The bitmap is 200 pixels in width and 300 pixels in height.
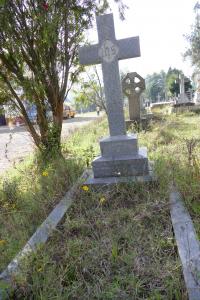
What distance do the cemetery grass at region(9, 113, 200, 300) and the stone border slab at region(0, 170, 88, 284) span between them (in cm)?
6

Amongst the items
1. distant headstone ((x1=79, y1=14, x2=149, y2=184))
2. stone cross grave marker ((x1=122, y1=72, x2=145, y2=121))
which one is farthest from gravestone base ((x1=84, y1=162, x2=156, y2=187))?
stone cross grave marker ((x1=122, y1=72, x2=145, y2=121))

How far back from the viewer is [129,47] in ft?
13.5

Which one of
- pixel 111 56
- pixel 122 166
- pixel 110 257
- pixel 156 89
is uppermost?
pixel 156 89

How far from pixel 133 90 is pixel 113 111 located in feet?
22.5

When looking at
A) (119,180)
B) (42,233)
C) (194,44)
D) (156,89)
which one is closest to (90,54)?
(119,180)

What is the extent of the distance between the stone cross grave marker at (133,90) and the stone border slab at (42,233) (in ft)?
23.2

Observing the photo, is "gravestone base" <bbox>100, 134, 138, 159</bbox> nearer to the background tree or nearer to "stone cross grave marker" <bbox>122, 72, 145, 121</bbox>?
the background tree

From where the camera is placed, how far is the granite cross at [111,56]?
410 cm

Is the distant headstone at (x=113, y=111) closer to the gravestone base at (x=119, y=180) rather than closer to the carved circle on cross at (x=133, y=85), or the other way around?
the gravestone base at (x=119, y=180)

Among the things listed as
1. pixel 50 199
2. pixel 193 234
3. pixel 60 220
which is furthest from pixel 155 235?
pixel 50 199

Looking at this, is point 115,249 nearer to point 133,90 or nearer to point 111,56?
point 111,56

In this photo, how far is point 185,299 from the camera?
171cm

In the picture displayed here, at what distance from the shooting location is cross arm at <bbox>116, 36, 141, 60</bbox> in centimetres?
410

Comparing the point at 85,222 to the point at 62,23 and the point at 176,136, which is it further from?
the point at 176,136
